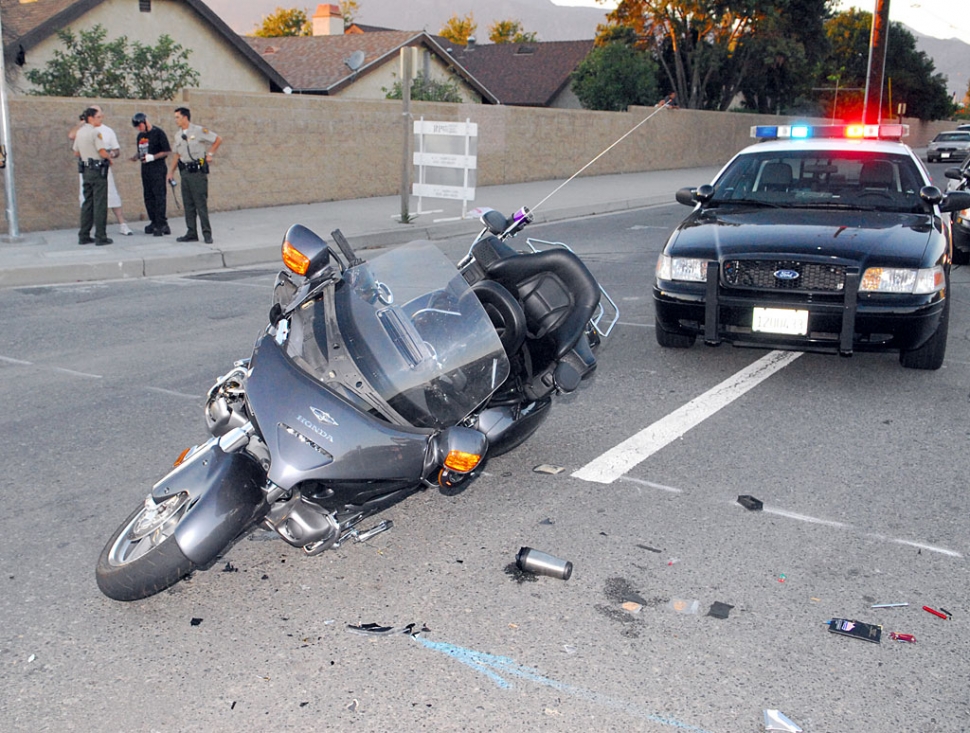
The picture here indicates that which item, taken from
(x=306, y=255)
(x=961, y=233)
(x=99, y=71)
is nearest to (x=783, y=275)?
(x=306, y=255)

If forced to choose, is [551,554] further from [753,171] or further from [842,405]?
[753,171]

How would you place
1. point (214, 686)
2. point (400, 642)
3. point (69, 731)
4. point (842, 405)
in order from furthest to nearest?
point (842, 405)
point (400, 642)
point (214, 686)
point (69, 731)

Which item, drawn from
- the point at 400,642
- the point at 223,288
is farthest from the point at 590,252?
the point at 400,642

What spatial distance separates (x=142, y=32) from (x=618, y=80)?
58.5 ft

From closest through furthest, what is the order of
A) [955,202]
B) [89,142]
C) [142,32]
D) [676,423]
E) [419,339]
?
[419,339]
[676,423]
[955,202]
[89,142]
[142,32]

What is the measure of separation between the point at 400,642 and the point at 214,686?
25.7 inches

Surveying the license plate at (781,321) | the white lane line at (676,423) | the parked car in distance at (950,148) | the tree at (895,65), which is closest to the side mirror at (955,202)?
the white lane line at (676,423)

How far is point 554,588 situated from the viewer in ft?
13.0

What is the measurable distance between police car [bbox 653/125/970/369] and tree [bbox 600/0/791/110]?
Result: 32388mm

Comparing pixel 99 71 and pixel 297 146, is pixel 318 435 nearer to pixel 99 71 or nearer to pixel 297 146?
pixel 297 146

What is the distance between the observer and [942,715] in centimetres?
313

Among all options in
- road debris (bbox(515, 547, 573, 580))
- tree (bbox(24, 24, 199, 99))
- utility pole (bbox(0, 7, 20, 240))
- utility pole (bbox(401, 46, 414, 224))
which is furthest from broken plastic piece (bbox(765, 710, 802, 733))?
tree (bbox(24, 24, 199, 99))

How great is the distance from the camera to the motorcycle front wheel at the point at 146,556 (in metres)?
3.49

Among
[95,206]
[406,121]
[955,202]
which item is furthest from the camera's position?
[406,121]
